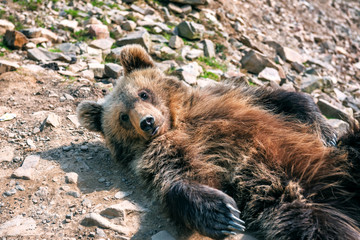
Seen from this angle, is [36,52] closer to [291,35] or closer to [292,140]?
[292,140]

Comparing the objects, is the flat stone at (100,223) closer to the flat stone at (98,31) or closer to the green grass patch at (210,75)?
the green grass patch at (210,75)

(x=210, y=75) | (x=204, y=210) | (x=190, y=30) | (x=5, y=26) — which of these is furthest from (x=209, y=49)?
(x=204, y=210)

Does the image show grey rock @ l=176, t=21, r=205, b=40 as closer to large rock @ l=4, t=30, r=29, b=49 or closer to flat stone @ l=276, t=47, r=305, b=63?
flat stone @ l=276, t=47, r=305, b=63

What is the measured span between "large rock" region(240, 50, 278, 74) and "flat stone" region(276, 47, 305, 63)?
1.11m

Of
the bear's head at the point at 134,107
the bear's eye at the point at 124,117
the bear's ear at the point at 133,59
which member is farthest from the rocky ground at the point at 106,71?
the bear's ear at the point at 133,59

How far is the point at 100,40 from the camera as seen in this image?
7.37m

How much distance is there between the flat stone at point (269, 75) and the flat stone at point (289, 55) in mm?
1272

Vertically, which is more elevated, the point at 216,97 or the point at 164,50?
the point at 216,97

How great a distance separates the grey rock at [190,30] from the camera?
7734 millimetres

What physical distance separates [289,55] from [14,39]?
5.90 m

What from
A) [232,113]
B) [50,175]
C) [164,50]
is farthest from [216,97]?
[164,50]

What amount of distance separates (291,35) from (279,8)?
50.5 inches

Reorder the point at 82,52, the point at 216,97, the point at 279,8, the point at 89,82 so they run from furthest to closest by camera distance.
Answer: the point at 279,8 < the point at 82,52 < the point at 89,82 < the point at 216,97

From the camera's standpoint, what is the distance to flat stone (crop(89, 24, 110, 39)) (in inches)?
295
